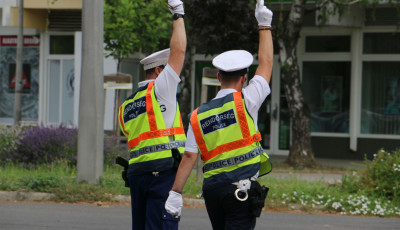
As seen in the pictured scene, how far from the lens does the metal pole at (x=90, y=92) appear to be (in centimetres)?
1227

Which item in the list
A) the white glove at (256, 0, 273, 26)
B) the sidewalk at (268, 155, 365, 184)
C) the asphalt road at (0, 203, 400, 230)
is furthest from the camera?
the sidewalk at (268, 155, 365, 184)

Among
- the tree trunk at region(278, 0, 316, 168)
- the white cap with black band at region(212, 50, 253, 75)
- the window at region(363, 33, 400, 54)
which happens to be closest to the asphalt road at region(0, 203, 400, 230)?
the white cap with black band at region(212, 50, 253, 75)

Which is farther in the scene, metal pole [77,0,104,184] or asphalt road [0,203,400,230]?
metal pole [77,0,104,184]

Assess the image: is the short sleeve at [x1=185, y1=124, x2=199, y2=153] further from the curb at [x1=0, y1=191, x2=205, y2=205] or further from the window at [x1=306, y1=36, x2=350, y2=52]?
the window at [x1=306, y1=36, x2=350, y2=52]

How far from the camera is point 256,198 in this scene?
5020mm

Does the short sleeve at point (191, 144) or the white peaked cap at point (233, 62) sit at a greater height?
the white peaked cap at point (233, 62)

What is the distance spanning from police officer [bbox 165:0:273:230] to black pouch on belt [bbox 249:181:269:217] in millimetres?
11

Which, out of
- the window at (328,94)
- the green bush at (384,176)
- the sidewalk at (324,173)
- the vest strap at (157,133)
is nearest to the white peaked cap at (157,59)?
the vest strap at (157,133)

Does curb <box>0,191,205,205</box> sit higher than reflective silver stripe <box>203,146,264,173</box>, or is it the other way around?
reflective silver stripe <box>203,146,264,173</box>

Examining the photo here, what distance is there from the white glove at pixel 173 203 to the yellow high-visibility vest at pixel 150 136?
1.99 feet

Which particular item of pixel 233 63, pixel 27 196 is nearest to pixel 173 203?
pixel 233 63

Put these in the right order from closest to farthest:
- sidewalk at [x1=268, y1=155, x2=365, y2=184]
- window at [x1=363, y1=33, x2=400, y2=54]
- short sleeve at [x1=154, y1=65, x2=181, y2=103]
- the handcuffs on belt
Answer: the handcuffs on belt → short sleeve at [x1=154, y1=65, x2=181, y2=103] → sidewalk at [x1=268, y1=155, x2=365, y2=184] → window at [x1=363, y1=33, x2=400, y2=54]

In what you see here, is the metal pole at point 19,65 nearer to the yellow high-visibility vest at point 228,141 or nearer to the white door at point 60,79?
the white door at point 60,79

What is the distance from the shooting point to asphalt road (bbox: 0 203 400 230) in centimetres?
989
